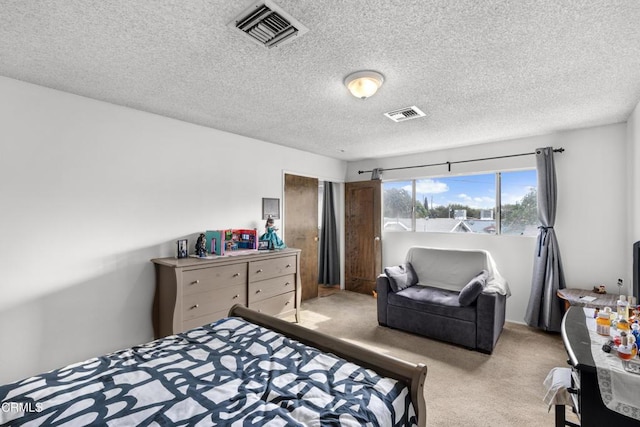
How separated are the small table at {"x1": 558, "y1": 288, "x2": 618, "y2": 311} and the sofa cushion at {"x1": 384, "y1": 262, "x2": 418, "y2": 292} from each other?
1.59 m

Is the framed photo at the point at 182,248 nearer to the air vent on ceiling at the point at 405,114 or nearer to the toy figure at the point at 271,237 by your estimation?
the toy figure at the point at 271,237

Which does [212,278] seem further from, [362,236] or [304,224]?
[362,236]

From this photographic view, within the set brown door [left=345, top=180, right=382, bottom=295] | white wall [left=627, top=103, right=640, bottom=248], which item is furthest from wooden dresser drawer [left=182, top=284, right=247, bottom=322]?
white wall [left=627, top=103, right=640, bottom=248]

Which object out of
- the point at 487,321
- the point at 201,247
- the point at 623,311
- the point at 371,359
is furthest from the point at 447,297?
the point at 201,247

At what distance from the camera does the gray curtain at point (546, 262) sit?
11.5 feet

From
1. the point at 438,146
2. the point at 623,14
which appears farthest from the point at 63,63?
the point at 438,146

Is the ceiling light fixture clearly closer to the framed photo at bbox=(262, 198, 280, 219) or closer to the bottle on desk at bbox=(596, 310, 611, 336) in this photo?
the bottle on desk at bbox=(596, 310, 611, 336)

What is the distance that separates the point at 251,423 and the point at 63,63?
253 centimetres

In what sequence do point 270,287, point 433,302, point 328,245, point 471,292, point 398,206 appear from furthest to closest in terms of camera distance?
point 328,245 < point 398,206 < point 270,287 < point 433,302 < point 471,292

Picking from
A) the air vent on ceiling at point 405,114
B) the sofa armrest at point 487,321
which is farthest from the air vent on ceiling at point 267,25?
the sofa armrest at point 487,321

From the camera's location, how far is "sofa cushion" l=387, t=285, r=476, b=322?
10.5ft

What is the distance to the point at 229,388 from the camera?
131 cm

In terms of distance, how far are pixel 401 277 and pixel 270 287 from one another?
1.64m

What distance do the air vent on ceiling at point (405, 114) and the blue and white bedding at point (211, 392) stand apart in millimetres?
2305
